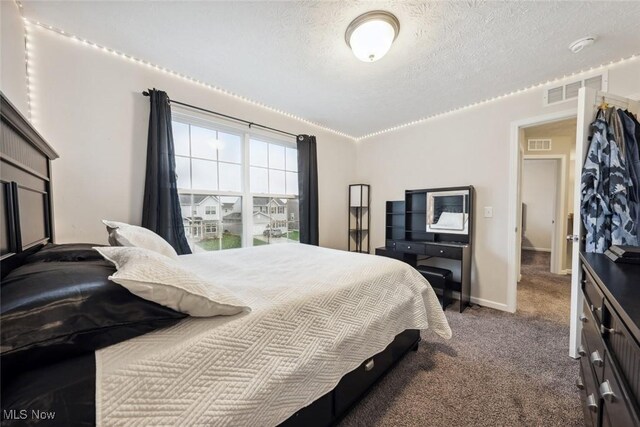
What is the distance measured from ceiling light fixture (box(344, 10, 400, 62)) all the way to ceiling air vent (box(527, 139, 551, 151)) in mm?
3883

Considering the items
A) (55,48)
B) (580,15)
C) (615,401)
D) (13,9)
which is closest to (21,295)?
(615,401)

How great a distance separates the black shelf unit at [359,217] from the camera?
4023 mm

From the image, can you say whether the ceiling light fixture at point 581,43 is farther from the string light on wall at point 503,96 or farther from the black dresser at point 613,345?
the black dresser at point 613,345

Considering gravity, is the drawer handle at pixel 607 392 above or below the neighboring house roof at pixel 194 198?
below

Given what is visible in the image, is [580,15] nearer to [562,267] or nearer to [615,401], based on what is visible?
[615,401]

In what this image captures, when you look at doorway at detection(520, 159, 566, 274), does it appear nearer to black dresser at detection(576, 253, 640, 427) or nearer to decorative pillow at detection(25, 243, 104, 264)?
black dresser at detection(576, 253, 640, 427)

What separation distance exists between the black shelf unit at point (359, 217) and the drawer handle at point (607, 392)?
328cm

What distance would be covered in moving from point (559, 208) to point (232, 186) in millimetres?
Answer: 5187

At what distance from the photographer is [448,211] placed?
3.10 m

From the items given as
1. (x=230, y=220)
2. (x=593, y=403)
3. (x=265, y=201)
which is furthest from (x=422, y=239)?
(x=230, y=220)

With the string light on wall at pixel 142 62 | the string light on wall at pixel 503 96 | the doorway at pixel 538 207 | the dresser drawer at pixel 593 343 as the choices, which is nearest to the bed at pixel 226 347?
the dresser drawer at pixel 593 343

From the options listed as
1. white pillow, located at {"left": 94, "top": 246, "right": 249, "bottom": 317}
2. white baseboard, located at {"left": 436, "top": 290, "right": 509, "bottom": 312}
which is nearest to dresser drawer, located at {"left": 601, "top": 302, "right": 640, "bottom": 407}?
white pillow, located at {"left": 94, "top": 246, "right": 249, "bottom": 317}

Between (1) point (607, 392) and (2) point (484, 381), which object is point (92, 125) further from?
(2) point (484, 381)

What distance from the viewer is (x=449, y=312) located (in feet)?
8.85
